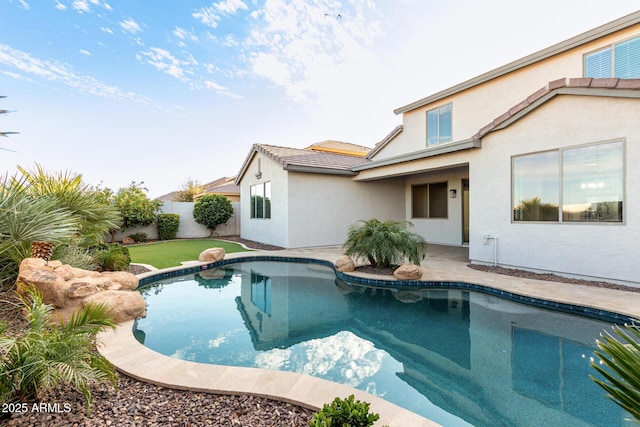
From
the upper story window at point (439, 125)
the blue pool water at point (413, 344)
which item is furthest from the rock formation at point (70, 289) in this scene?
the upper story window at point (439, 125)

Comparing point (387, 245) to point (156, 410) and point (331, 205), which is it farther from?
point (156, 410)

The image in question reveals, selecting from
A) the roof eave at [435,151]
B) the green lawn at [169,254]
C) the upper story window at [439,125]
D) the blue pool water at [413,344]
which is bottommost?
the blue pool water at [413,344]

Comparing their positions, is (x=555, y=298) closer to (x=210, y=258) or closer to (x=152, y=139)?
(x=210, y=258)

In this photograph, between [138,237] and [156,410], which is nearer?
[156,410]

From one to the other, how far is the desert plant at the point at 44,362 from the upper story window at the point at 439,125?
1314 centimetres

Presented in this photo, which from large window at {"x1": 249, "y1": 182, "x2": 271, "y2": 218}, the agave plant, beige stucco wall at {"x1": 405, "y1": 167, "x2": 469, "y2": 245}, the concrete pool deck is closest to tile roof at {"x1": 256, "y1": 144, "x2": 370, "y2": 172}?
large window at {"x1": 249, "y1": 182, "x2": 271, "y2": 218}

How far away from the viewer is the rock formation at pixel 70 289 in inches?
168

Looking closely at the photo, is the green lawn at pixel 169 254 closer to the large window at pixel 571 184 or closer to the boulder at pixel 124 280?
the boulder at pixel 124 280

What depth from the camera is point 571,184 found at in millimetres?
7348

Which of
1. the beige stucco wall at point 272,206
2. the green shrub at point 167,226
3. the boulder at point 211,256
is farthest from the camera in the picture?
the green shrub at point 167,226

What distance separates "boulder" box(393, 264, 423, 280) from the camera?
791 cm

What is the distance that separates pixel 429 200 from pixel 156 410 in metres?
14.5

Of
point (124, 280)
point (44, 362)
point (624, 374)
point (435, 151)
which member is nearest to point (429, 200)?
point (435, 151)

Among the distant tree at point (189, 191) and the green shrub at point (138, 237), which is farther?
the distant tree at point (189, 191)
